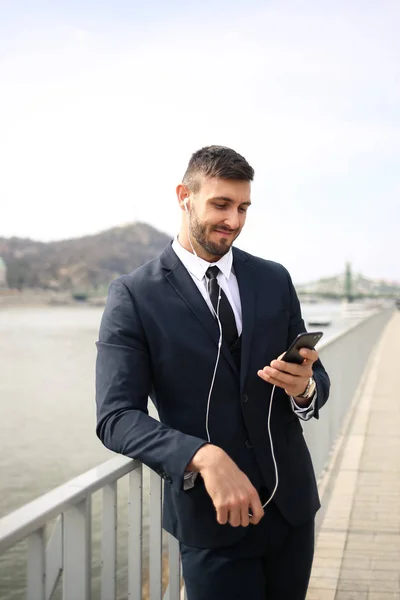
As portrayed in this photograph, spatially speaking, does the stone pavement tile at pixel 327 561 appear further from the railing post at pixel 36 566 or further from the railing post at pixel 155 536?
the railing post at pixel 36 566

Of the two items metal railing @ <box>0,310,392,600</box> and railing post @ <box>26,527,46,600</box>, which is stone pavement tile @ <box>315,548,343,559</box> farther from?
railing post @ <box>26,527,46,600</box>

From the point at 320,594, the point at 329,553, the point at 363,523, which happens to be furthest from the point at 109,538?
the point at 363,523

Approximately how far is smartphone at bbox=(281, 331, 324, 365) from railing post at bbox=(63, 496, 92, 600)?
57 centimetres

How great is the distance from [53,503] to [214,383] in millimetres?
528

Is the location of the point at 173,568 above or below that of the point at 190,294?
below

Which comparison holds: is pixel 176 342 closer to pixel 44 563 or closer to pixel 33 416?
pixel 44 563

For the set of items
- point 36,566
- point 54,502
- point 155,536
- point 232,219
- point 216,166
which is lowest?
point 155,536

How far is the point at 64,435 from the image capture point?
29719mm

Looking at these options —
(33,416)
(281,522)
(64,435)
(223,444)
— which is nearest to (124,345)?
(223,444)

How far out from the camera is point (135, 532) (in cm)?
198

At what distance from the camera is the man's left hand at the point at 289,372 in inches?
70.5

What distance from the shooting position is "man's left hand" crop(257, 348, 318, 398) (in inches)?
70.5

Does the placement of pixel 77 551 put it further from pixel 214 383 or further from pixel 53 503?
pixel 214 383

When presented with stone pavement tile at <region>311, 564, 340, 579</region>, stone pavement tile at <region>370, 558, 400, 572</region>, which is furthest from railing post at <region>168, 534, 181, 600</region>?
stone pavement tile at <region>370, 558, 400, 572</region>
